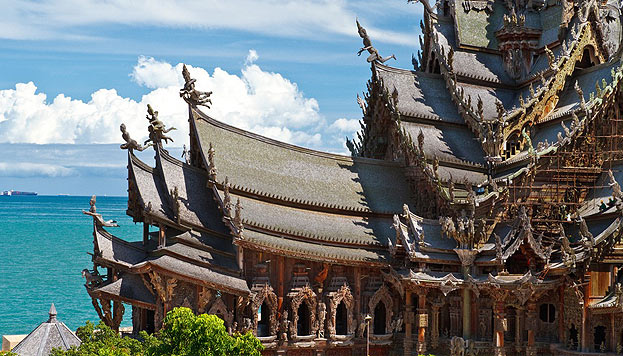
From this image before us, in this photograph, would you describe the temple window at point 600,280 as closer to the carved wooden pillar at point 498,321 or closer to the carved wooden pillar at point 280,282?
the carved wooden pillar at point 498,321

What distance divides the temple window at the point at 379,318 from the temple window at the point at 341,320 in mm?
1258

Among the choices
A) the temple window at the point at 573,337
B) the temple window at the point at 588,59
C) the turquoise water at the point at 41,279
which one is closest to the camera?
the temple window at the point at 573,337

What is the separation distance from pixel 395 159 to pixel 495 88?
20.9 ft

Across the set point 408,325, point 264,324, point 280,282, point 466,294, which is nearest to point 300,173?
point 280,282

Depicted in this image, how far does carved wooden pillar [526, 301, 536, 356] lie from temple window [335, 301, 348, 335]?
270 inches

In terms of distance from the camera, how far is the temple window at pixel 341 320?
37.8 meters

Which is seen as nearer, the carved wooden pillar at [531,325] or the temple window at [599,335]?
the temple window at [599,335]

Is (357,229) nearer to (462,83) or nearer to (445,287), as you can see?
(445,287)

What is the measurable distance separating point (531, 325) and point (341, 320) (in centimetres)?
763

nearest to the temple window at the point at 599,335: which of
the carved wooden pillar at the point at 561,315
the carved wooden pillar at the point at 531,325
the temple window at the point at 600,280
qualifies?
the carved wooden pillar at the point at 561,315

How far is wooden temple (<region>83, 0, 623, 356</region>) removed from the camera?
116ft

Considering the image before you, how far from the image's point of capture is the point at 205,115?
3994 cm

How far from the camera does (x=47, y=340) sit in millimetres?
28250

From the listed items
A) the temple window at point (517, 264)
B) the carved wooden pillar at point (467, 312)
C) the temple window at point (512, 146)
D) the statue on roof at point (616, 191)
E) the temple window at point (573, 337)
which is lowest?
the temple window at point (573, 337)
